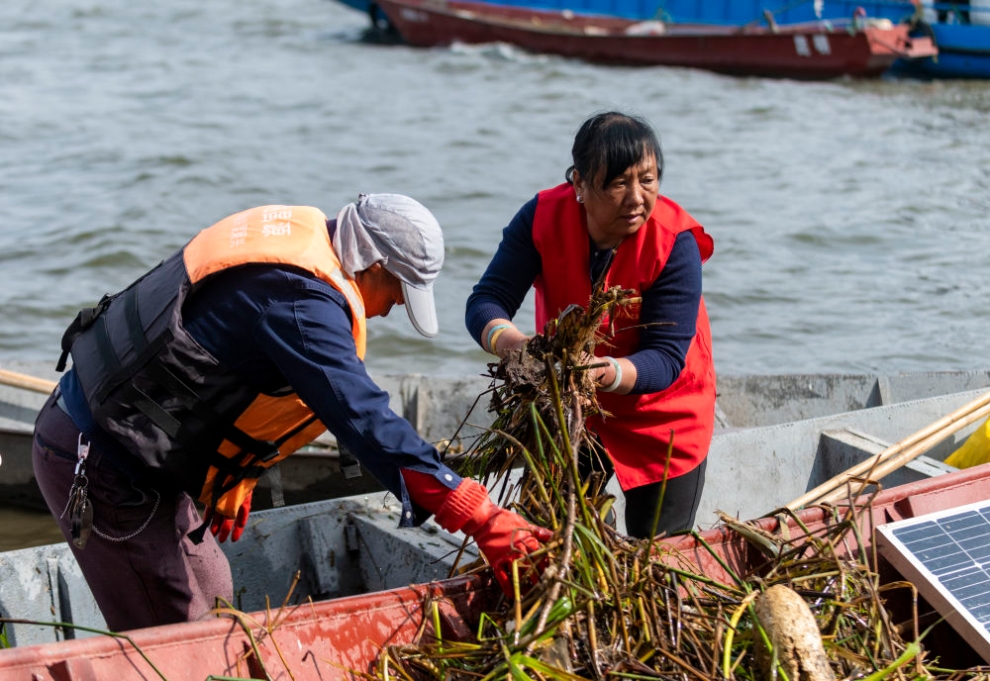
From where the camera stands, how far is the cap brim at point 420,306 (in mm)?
2559

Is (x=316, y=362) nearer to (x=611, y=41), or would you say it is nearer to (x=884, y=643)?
(x=884, y=643)

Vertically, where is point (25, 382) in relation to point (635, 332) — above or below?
below

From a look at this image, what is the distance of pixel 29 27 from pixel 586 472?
19.4 meters

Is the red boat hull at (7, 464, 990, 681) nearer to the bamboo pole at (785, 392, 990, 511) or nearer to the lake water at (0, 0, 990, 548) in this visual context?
the bamboo pole at (785, 392, 990, 511)

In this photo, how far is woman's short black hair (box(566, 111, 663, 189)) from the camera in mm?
2693

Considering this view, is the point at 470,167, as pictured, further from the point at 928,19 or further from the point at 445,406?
the point at 928,19

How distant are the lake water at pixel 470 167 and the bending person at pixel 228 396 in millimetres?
2814

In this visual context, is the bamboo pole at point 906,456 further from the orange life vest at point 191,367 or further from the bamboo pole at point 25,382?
the bamboo pole at point 25,382

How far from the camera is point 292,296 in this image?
2432 mm

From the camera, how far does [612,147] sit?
269 centimetres

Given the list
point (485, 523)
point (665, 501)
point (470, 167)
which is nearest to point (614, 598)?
point (485, 523)

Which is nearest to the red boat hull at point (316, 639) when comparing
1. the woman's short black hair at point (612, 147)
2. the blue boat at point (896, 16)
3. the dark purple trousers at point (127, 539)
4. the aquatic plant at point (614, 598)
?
the aquatic plant at point (614, 598)

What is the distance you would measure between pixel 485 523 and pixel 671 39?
15.7 meters

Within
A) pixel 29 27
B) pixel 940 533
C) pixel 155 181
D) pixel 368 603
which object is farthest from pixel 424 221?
pixel 29 27
